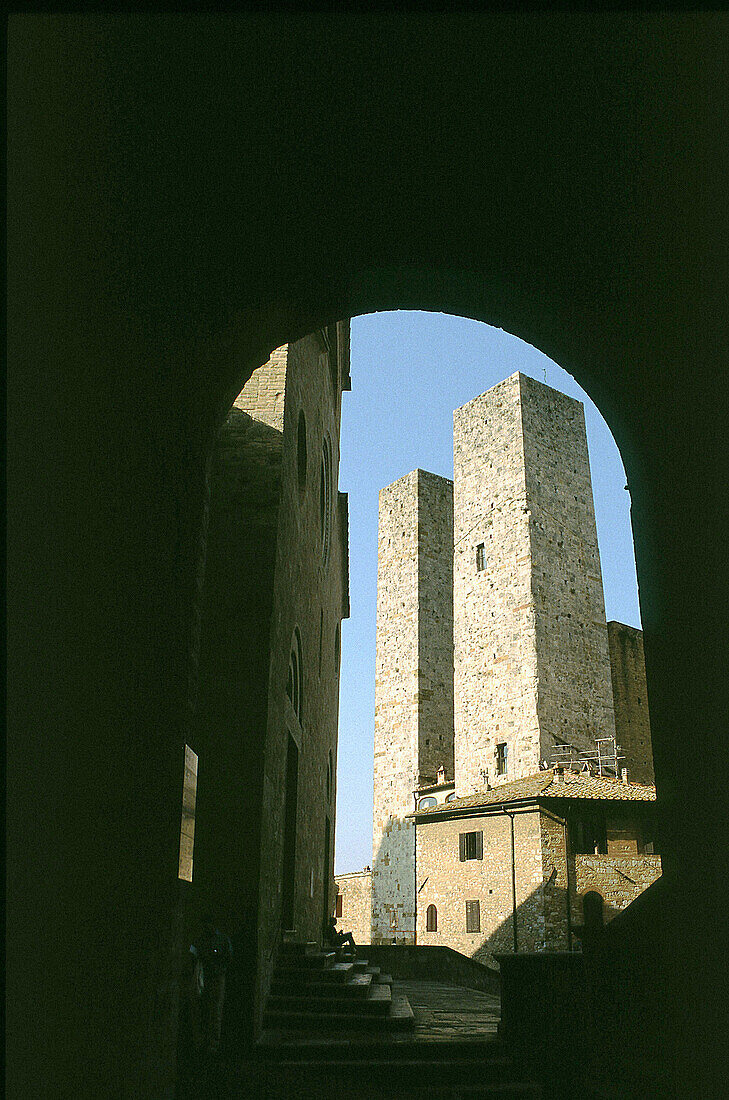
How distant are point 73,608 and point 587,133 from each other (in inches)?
119

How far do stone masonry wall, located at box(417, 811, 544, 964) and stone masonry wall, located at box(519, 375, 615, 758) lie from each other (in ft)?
7.70

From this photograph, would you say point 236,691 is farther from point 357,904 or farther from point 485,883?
point 357,904

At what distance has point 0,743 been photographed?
2297mm

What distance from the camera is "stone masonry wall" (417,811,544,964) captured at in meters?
17.2

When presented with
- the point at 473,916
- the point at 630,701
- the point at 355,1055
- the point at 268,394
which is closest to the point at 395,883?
the point at 473,916

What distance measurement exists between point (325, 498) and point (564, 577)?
35.0 feet

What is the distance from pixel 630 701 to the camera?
74.5 feet

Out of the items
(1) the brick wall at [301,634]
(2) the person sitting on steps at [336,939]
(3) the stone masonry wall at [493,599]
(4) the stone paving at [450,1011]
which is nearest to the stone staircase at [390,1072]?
(4) the stone paving at [450,1011]

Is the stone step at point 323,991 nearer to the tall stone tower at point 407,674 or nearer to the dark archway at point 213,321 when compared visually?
the dark archway at point 213,321

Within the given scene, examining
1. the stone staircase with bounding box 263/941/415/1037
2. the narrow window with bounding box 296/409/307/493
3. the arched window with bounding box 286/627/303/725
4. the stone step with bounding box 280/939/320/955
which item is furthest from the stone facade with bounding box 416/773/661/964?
the narrow window with bounding box 296/409/307/493

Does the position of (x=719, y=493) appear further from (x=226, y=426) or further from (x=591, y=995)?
(x=226, y=426)

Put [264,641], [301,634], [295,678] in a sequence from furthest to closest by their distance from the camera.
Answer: [301,634] → [295,678] → [264,641]

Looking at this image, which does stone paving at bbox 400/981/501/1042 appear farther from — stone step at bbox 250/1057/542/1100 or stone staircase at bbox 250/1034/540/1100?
stone step at bbox 250/1057/542/1100

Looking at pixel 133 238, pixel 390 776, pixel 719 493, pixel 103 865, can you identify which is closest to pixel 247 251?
pixel 133 238
